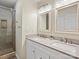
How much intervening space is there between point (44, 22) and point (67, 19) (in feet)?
3.16

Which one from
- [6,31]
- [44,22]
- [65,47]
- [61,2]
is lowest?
[65,47]

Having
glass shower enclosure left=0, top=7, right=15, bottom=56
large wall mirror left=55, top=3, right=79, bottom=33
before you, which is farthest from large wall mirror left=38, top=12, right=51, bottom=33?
glass shower enclosure left=0, top=7, right=15, bottom=56

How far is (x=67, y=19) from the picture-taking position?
6.17 ft

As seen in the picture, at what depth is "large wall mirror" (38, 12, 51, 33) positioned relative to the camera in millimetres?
2518

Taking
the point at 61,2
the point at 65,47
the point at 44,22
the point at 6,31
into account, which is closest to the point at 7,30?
the point at 6,31

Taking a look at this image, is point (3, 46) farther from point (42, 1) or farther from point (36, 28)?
point (42, 1)

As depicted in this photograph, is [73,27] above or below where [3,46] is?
above

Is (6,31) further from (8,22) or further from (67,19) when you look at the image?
(67,19)

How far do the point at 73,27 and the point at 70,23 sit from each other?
113 mm

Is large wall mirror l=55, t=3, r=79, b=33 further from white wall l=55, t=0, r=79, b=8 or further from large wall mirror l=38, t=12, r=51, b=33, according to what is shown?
large wall mirror l=38, t=12, r=51, b=33

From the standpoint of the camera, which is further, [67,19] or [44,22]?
[44,22]

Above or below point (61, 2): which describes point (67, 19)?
below

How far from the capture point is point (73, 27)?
67.7 inches

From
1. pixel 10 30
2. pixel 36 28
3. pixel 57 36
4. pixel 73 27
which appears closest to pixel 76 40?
pixel 73 27
